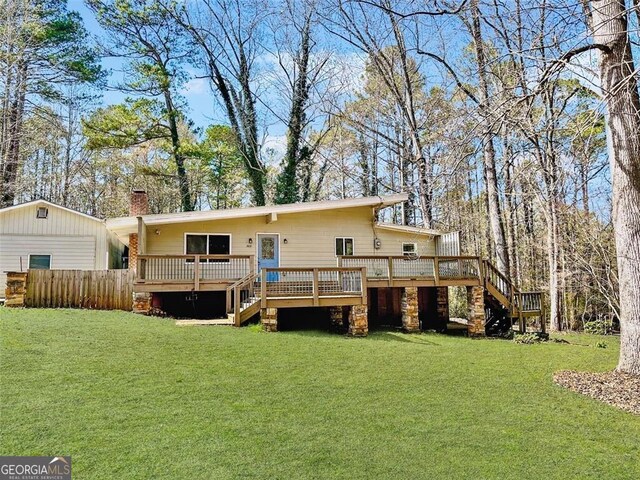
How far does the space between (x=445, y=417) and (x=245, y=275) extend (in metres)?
7.85

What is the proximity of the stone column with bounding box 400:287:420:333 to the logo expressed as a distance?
9232 mm

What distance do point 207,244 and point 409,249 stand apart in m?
7.55

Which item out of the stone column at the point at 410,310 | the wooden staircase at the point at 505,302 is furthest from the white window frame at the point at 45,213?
the wooden staircase at the point at 505,302

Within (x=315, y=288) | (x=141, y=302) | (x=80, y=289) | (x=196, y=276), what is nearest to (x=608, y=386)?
(x=315, y=288)

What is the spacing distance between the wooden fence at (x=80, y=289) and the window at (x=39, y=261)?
14.2ft

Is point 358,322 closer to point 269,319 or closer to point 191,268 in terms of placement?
point 269,319

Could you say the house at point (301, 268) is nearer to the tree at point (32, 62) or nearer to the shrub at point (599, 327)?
the shrub at point (599, 327)

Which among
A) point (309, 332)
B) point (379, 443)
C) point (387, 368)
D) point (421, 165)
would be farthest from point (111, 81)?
point (379, 443)

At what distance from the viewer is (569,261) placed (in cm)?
1345

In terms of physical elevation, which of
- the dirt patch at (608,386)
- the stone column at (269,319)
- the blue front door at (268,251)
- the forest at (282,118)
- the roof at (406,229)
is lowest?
the dirt patch at (608,386)

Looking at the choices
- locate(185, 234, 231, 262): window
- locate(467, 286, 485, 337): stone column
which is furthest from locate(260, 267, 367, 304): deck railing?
locate(467, 286, 485, 337): stone column

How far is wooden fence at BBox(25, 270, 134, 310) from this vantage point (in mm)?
10578

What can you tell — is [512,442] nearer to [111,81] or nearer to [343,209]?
[343,209]

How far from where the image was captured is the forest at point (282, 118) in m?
13.8
